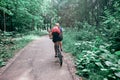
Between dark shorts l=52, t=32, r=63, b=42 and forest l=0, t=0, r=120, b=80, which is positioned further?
dark shorts l=52, t=32, r=63, b=42

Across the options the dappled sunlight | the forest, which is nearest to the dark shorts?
the forest

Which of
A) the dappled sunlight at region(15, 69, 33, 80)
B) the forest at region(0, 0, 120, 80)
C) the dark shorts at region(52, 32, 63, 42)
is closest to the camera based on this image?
→ the dappled sunlight at region(15, 69, 33, 80)

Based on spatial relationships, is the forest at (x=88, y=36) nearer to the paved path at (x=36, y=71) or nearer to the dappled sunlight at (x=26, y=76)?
the paved path at (x=36, y=71)

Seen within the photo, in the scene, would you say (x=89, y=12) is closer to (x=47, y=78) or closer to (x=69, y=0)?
(x=69, y=0)

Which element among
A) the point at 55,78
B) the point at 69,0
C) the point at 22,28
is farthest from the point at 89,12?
the point at 22,28

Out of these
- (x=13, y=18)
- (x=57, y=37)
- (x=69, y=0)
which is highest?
(x=69, y=0)

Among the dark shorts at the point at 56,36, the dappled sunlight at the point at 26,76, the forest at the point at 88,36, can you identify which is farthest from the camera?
the dark shorts at the point at 56,36

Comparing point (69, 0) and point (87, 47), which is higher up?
point (69, 0)

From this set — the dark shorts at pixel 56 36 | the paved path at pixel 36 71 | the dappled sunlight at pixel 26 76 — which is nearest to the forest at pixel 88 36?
the paved path at pixel 36 71

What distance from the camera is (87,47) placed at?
1160 centimetres

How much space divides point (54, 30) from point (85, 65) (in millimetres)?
2539

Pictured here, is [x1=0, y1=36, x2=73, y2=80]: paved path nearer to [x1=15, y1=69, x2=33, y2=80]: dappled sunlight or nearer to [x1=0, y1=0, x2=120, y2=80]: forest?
[x1=15, y1=69, x2=33, y2=80]: dappled sunlight

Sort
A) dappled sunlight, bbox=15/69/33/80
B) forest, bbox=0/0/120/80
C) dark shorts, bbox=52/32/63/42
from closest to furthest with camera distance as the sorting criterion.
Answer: dappled sunlight, bbox=15/69/33/80
forest, bbox=0/0/120/80
dark shorts, bbox=52/32/63/42

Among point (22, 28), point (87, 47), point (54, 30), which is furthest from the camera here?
point (22, 28)
